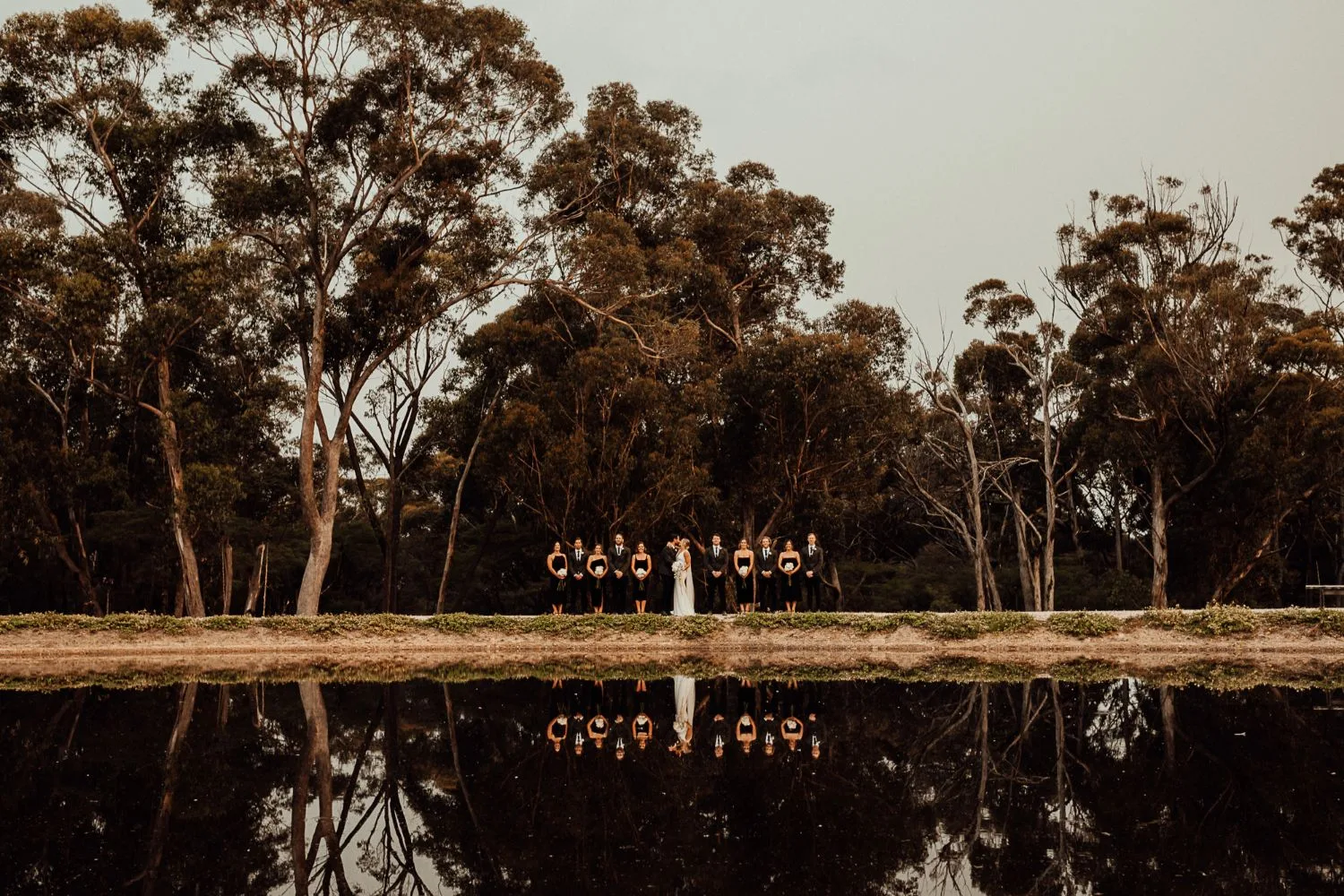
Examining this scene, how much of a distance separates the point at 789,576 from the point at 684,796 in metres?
11.8

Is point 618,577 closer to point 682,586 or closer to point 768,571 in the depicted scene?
point 682,586

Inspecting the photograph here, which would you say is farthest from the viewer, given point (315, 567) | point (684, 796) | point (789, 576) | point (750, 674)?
point (315, 567)

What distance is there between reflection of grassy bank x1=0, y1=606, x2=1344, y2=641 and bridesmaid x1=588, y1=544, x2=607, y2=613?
1188 mm

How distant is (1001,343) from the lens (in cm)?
3275

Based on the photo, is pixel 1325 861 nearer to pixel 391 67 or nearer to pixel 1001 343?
pixel 391 67

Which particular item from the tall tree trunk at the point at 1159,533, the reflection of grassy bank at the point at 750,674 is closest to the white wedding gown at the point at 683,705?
the reflection of grassy bank at the point at 750,674

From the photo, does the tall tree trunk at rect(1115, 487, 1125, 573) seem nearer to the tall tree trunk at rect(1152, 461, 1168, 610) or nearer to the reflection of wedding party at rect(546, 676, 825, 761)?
the tall tree trunk at rect(1152, 461, 1168, 610)

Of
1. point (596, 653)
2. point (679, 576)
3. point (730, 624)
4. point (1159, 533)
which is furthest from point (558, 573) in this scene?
point (1159, 533)

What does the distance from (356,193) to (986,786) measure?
67.2 ft

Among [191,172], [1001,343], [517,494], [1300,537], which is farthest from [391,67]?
[1300,537]

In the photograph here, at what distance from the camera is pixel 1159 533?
98.7 ft

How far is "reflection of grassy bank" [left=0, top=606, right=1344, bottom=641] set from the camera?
17312 mm

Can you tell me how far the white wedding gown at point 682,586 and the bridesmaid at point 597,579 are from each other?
3.72 feet

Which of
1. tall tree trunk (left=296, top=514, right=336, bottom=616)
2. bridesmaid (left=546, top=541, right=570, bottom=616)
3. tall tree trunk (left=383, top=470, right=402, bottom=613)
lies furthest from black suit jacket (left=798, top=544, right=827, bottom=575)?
tall tree trunk (left=383, top=470, right=402, bottom=613)
